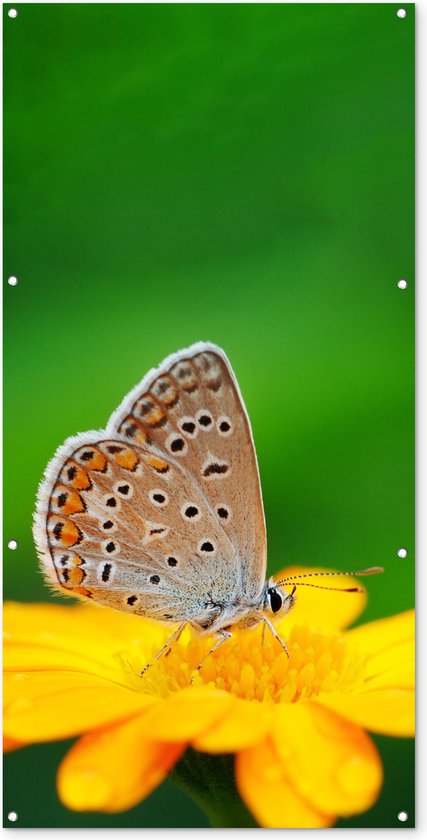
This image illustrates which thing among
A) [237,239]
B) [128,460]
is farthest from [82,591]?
[237,239]

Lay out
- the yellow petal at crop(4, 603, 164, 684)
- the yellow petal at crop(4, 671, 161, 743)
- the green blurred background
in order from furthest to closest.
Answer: the green blurred background < the yellow petal at crop(4, 603, 164, 684) < the yellow petal at crop(4, 671, 161, 743)

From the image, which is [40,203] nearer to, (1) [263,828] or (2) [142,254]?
(2) [142,254]

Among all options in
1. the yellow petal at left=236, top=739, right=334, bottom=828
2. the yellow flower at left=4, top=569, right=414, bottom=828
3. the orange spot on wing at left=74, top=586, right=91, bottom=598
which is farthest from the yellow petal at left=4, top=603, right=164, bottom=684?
the yellow petal at left=236, top=739, right=334, bottom=828

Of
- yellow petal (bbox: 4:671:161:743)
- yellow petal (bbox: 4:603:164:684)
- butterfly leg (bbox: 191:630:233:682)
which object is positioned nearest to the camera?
yellow petal (bbox: 4:671:161:743)

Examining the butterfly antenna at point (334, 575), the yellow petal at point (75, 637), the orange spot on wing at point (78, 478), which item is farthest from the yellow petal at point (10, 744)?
the butterfly antenna at point (334, 575)

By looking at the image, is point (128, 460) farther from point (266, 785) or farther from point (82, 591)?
point (266, 785)

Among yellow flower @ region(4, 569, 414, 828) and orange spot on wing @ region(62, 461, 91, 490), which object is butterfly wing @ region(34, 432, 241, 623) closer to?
orange spot on wing @ region(62, 461, 91, 490)

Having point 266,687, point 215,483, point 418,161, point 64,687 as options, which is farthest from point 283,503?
point 418,161
